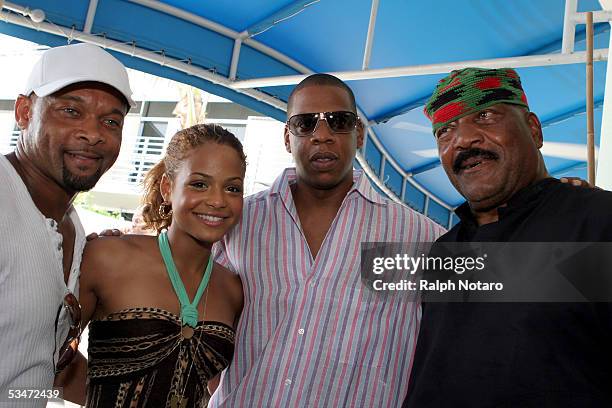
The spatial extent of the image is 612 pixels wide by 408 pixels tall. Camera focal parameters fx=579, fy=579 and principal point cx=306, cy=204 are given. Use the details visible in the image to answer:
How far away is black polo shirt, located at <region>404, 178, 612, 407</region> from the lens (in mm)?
1492

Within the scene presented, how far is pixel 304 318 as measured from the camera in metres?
2.15

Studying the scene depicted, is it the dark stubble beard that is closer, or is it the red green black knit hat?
the dark stubble beard

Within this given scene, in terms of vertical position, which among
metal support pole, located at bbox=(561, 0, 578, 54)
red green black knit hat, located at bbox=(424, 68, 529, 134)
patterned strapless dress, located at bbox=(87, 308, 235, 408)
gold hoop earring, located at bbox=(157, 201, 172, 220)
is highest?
metal support pole, located at bbox=(561, 0, 578, 54)

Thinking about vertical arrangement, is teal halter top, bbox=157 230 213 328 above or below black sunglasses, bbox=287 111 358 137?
below

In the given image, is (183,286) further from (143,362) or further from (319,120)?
(319,120)

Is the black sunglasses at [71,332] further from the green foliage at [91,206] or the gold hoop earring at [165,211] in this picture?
the green foliage at [91,206]

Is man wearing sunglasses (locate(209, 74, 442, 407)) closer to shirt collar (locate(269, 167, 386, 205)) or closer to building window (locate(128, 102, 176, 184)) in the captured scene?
shirt collar (locate(269, 167, 386, 205))

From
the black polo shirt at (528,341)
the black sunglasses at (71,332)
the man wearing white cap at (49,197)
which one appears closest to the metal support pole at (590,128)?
the black polo shirt at (528,341)

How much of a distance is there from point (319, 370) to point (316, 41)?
3.62 metres

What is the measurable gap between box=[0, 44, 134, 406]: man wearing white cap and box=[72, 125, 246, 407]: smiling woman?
0.13 m

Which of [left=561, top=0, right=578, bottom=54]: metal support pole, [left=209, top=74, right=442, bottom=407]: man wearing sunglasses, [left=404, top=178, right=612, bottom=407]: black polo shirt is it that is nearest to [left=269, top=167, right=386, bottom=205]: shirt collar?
[left=209, top=74, right=442, bottom=407]: man wearing sunglasses

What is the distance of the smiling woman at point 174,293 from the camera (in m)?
1.88

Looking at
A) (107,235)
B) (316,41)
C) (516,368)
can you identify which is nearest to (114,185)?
(316,41)

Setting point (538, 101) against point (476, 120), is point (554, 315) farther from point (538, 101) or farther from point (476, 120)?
point (538, 101)
